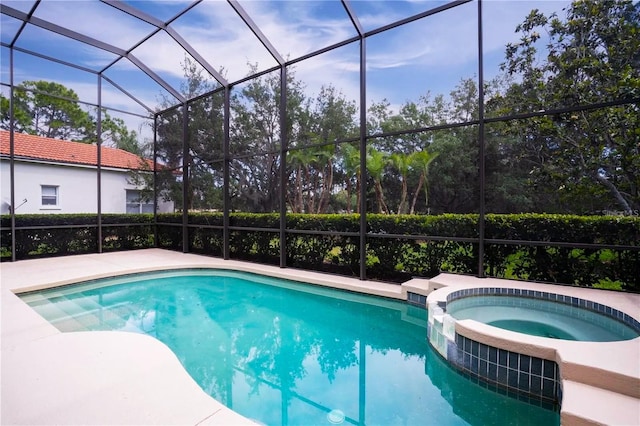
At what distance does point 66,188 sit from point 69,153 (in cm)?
134

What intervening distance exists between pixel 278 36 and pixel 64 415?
6.61 meters

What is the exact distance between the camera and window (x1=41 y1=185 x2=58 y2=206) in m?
8.91

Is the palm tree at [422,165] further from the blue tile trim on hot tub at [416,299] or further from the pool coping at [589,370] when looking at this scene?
the pool coping at [589,370]

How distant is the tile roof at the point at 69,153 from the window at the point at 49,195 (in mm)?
844

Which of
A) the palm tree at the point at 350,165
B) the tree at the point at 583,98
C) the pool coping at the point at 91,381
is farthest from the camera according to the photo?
the palm tree at the point at 350,165

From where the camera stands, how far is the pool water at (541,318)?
3.38 m

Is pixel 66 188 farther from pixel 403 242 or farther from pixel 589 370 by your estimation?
pixel 589 370

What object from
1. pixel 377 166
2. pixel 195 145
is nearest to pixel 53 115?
pixel 195 145

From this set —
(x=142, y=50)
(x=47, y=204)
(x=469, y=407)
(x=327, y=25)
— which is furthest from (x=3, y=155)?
(x=469, y=407)

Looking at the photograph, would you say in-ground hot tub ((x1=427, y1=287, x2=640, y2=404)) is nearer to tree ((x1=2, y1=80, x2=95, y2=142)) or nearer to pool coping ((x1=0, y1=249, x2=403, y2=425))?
pool coping ((x1=0, y1=249, x2=403, y2=425))

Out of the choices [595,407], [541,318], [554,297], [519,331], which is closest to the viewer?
[595,407]

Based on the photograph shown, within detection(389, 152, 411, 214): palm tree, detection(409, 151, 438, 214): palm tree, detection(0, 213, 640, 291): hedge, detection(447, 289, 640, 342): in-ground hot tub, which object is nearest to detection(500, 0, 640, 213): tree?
detection(0, 213, 640, 291): hedge

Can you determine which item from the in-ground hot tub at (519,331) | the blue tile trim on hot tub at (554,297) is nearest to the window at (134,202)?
the in-ground hot tub at (519,331)

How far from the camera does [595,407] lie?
198 cm
